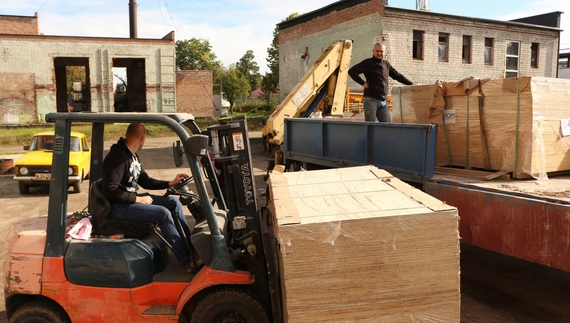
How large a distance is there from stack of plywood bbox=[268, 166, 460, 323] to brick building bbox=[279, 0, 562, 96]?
1960cm

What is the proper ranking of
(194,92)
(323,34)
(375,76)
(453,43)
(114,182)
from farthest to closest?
(194,92) < (323,34) < (453,43) < (375,76) < (114,182)

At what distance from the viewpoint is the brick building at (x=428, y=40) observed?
76.8ft

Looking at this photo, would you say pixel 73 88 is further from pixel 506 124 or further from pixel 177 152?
pixel 506 124

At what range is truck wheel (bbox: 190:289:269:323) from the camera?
3564 mm

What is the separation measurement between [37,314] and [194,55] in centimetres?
7003

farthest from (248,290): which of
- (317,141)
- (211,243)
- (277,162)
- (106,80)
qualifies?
(106,80)

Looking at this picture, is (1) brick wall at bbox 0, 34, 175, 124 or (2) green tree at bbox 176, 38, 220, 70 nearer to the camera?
(1) brick wall at bbox 0, 34, 175, 124

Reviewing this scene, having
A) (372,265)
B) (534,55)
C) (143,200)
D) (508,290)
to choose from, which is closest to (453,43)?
(534,55)

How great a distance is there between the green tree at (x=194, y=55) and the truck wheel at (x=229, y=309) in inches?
2697

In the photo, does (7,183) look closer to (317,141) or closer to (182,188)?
(317,141)

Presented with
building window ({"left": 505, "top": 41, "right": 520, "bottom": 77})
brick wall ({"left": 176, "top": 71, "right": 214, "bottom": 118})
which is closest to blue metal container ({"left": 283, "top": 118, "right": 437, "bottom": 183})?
building window ({"left": 505, "top": 41, "right": 520, "bottom": 77})

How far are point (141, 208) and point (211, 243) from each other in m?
0.64

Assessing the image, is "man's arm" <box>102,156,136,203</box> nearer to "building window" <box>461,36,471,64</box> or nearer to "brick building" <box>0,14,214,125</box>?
"building window" <box>461,36,471,64</box>

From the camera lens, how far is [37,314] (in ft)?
11.9
